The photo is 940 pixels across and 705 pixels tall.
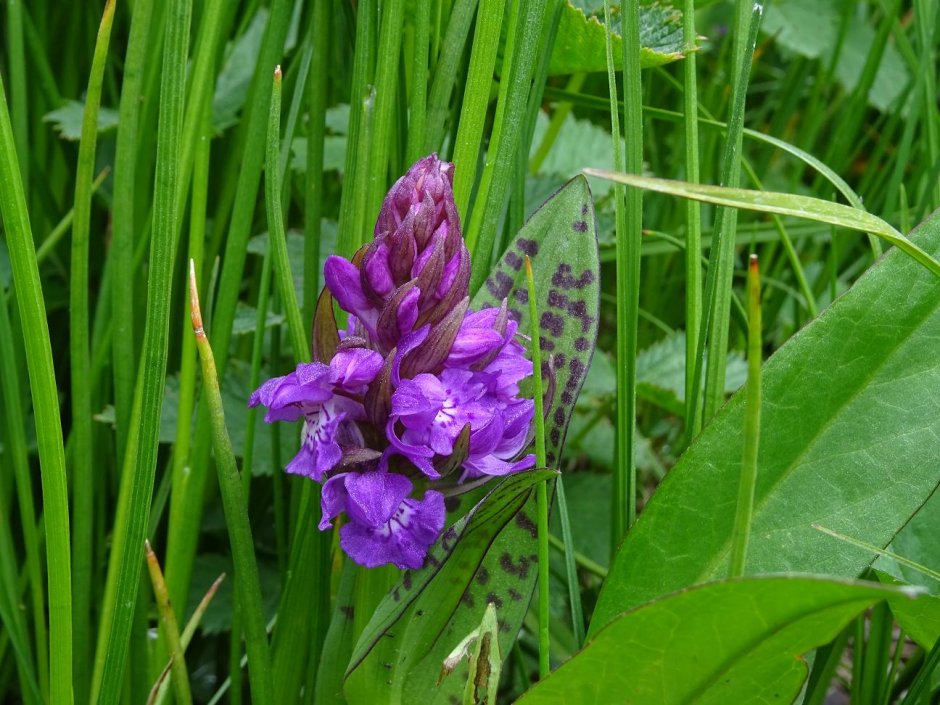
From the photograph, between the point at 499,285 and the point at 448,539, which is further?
the point at 499,285

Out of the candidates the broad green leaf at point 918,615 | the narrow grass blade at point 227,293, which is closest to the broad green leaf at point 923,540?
the broad green leaf at point 918,615

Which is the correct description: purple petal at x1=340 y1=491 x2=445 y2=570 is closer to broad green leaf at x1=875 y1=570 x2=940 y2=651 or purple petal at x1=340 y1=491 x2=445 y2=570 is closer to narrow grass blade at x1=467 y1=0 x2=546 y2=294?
narrow grass blade at x1=467 y1=0 x2=546 y2=294

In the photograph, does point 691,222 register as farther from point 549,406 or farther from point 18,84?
point 18,84

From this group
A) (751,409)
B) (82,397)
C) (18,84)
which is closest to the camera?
(751,409)

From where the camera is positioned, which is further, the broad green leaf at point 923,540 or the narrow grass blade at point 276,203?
the broad green leaf at point 923,540

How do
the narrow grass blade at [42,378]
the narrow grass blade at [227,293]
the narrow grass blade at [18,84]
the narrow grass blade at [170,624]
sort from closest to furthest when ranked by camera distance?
the narrow grass blade at [42,378] < the narrow grass blade at [170,624] < the narrow grass blade at [227,293] < the narrow grass blade at [18,84]

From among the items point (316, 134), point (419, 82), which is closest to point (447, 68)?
point (419, 82)

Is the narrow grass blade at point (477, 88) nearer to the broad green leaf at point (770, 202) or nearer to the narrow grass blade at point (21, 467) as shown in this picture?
the broad green leaf at point (770, 202)

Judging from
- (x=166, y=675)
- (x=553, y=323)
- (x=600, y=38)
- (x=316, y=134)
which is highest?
(x=600, y=38)
